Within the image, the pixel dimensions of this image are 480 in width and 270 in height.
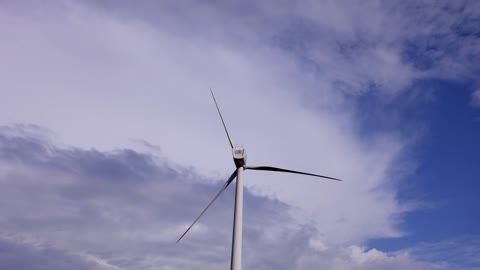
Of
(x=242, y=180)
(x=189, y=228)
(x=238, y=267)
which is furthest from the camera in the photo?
(x=189, y=228)

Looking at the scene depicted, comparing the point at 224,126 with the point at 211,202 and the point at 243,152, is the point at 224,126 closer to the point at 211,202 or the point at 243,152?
the point at 243,152

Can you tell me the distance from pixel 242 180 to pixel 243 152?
412 cm

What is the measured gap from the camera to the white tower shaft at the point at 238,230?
142ft

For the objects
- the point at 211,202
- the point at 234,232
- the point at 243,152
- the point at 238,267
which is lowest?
the point at 238,267

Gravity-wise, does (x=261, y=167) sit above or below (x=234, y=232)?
above

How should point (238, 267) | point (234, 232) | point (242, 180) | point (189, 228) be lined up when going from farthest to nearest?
point (189, 228), point (242, 180), point (234, 232), point (238, 267)

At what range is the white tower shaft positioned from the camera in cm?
4342

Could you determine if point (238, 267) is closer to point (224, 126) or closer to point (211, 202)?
point (211, 202)

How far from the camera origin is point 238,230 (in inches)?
1795

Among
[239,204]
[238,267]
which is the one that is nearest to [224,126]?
[239,204]

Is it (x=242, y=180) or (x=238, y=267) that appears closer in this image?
(x=238, y=267)

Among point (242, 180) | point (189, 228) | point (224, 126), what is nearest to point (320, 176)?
point (242, 180)

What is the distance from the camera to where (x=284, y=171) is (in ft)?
191

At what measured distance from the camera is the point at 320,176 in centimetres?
5541
